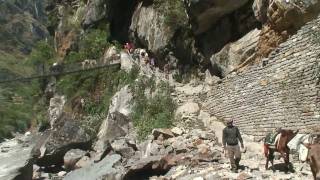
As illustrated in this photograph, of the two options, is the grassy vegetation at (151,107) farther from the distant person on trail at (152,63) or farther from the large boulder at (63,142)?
the large boulder at (63,142)

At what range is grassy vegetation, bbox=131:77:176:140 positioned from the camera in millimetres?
24156

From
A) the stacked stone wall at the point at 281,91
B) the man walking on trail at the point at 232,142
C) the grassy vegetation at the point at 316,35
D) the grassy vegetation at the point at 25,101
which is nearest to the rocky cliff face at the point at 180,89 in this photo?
the stacked stone wall at the point at 281,91

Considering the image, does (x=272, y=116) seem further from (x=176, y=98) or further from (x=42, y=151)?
(x=42, y=151)

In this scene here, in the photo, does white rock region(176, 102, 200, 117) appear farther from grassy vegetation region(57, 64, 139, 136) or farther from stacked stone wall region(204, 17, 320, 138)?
grassy vegetation region(57, 64, 139, 136)

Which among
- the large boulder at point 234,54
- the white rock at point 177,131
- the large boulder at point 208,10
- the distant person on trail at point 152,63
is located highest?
the large boulder at point 208,10

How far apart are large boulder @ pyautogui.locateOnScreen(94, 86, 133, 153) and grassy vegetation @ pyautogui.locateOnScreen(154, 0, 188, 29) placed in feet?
14.8

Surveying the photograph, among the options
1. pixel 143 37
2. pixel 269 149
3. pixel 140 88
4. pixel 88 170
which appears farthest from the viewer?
pixel 143 37

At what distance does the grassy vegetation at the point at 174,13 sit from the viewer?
29266 mm

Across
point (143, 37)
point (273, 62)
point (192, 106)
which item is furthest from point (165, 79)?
point (273, 62)

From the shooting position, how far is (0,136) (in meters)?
71.2

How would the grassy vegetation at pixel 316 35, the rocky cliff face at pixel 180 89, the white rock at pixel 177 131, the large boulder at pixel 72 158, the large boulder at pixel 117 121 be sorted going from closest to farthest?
the grassy vegetation at pixel 316 35 < the rocky cliff face at pixel 180 89 < the white rock at pixel 177 131 < the large boulder at pixel 117 121 < the large boulder at pixel 72 158

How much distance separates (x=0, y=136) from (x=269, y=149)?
6166 cm

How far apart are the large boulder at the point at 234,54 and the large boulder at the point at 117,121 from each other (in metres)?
5.22

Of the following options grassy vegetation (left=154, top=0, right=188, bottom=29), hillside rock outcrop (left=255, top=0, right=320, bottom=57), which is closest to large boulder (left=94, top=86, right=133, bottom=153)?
grassy vegetation (left=154, top=0, right=188, bottom=29)
